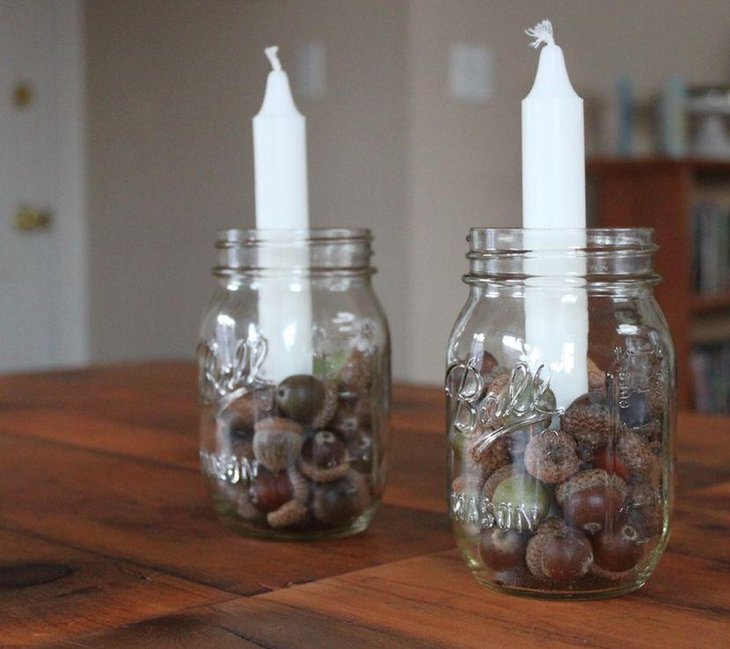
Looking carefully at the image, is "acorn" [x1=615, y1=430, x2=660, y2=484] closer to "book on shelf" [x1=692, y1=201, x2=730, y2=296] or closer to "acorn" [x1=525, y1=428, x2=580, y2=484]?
"acorn" [x1=525, y1=428, x2=580, y2=484]

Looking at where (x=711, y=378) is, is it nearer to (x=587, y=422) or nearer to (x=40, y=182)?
(x=40, y=182)

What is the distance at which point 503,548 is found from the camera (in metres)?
0.54

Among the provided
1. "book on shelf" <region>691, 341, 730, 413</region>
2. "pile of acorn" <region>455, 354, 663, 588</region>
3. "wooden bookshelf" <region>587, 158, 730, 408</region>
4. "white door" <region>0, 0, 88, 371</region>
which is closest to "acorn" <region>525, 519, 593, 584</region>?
"pile of acorn" <region>455, 354, 663, 588</region>

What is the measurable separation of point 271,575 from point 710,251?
3.02 meters

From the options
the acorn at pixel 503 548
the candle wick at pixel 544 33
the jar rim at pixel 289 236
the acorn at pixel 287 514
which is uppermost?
the candle wick at pixel 544 33

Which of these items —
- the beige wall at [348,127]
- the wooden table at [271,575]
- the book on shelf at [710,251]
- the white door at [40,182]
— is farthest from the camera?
the white door at [40,182]

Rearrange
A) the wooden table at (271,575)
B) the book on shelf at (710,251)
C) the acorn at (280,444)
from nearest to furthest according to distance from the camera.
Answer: the wooden table at (271,575) → the acorn at (280,444) → the book on shelf at (710,251)

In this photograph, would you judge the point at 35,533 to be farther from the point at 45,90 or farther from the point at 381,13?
the point at 45,90

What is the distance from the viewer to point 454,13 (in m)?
2.99

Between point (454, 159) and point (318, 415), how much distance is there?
7.91ft

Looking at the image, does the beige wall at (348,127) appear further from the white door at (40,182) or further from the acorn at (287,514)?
the acorn at (287,514)

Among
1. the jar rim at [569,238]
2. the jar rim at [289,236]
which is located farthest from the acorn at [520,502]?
the jar rim at [289,236]

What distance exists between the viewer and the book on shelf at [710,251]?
3400 millimetres

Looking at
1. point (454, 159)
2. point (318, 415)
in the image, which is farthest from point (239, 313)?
point (454, 159)
